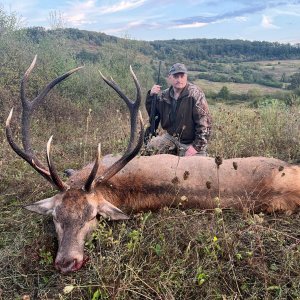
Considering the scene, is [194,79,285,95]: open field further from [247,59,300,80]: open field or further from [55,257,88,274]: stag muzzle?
[55,257,88,274]: stag muzzle

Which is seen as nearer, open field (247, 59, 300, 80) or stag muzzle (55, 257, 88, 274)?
stag muzzle (55, 257, 88, 274)

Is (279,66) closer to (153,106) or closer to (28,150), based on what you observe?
(153,106)

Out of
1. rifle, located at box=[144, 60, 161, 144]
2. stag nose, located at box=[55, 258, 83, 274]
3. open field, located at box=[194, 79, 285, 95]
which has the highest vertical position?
rifle, located at box=[144, 60, 161, 144]

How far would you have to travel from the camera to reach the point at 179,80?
6797 millimetres

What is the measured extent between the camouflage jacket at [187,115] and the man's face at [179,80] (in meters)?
0.12

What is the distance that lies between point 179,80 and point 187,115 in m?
0.61

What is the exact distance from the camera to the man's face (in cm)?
679

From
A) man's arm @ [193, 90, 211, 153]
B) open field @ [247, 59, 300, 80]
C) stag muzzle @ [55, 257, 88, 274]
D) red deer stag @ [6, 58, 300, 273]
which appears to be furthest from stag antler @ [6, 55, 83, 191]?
open field @ [247, 59, 300, 80]

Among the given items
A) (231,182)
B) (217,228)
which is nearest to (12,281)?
(217,228)

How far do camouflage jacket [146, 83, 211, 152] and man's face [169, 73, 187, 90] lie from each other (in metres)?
0.12

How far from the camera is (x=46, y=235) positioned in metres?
4.11

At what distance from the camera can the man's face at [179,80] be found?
22.3ft

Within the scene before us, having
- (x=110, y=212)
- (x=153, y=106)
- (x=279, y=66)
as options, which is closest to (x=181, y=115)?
(x=153, y=106)

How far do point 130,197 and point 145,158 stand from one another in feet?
2.47
